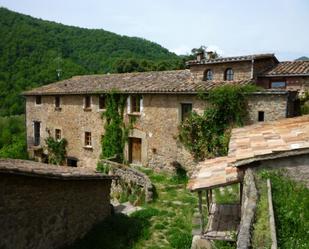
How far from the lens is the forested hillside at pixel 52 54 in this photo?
1751 inches

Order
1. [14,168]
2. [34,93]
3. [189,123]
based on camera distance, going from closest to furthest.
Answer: [14,168], [189,123], [34,93]

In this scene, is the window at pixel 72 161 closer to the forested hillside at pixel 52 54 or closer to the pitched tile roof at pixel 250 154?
the pitched tile roof at pixel 250 154

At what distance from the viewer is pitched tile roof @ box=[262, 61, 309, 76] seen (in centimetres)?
1597

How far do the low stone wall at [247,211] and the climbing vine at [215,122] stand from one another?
29.5 ft

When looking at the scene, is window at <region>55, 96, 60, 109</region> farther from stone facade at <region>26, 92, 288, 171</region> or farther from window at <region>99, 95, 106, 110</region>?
window at <region>99, 95, 106, 110</region>

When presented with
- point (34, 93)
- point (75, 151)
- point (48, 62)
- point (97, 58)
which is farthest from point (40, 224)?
point (97, 58)

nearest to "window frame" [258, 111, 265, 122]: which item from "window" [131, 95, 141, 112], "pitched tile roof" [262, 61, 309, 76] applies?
"pitched tile roof" [262, 61, 309, 76]

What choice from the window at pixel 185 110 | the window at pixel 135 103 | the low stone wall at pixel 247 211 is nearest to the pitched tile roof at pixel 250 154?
the low stone wall at pixel 247 211

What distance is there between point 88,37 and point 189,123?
45.6 meters

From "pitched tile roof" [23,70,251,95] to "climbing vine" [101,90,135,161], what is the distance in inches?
24.1

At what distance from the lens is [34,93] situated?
82.1ft

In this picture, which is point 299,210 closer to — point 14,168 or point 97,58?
point 14,168

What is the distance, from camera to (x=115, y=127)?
2006 cm

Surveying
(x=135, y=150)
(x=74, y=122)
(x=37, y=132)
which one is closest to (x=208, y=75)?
(x=135, y=150)
